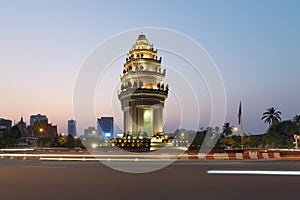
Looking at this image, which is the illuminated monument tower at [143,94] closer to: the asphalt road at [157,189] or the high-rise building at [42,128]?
the high-rise building at [42,128]

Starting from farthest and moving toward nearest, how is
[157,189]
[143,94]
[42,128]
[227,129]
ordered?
[42,128] → [227,129] → [143,94] → [157,189]

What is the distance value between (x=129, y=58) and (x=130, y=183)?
267 feet

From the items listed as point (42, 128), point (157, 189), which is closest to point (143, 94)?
point (157, 189)

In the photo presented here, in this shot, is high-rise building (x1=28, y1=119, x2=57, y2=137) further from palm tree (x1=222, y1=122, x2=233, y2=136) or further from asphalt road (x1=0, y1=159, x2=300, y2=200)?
asphalt road (x1=0, y1=159, x2=300, y2=200)

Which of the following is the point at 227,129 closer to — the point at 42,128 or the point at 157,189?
the point at 42,128

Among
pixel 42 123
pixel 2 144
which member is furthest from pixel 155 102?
pixel 42 123

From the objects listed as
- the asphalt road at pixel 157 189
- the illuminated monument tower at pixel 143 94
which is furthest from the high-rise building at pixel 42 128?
the asphalt road at pixel 157 189

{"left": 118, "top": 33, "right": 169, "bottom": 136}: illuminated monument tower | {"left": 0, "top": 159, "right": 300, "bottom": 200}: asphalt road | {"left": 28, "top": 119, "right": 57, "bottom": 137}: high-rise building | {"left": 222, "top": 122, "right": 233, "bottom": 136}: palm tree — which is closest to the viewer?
{"left": 0, "top": 159, "right": 300, "bottom": 200}: asphalt road

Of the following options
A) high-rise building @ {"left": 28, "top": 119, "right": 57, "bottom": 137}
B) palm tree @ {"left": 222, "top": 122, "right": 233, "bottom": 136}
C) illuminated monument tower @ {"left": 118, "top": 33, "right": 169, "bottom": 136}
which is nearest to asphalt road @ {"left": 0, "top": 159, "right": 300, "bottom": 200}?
illuminated monument tower @ {"left": 118, "top": 33, "right": 169, "bottom": 136}

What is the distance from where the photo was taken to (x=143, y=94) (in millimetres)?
84500

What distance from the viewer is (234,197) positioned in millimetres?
10789

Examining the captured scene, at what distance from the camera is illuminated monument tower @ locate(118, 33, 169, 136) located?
85.3 metres

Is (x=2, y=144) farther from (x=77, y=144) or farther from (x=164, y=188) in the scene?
(x=164, y=188)

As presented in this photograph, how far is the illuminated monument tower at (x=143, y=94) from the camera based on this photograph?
3359 inches
